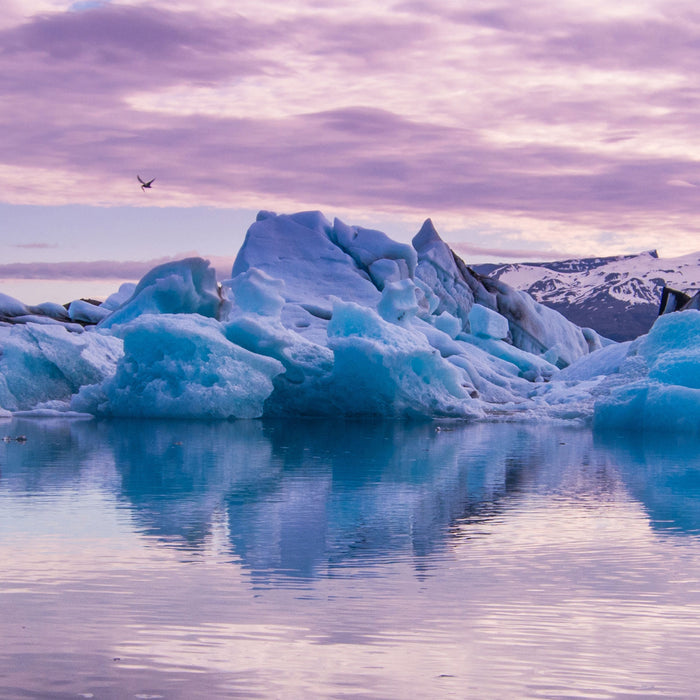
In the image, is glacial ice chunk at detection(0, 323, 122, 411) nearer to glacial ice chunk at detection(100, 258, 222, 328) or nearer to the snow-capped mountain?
glacial ice chunk at detection(100, 258, 222, 328)

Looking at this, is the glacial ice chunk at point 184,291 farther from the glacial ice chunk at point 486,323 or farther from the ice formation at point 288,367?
the glacial ice chunk at point 486,323

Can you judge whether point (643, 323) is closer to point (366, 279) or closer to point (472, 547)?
point (366, 279)

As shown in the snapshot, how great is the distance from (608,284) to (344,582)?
519ft

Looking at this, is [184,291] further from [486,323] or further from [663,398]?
[486,323]

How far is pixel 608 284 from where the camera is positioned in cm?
15812

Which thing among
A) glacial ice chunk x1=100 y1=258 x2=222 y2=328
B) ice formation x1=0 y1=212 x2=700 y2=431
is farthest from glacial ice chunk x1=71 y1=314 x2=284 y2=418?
glacial ice chunk x1=100 y1=258 x2=222 y2=328

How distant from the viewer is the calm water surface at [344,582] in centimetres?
361

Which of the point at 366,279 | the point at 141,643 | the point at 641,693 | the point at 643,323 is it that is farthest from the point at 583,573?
the point at 643,323

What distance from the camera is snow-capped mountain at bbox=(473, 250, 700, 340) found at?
469 ft

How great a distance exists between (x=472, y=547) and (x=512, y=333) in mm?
32579

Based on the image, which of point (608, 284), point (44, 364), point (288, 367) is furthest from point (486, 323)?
point (608, 284)

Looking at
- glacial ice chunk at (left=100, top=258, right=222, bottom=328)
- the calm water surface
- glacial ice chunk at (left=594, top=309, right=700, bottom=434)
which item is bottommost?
glacial ice chunk at (left=594, top=309, right=700, bottom=434)

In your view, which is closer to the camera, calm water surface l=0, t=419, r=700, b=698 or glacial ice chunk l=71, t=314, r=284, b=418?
calm water surface l=0, t=419, r=700, b=698

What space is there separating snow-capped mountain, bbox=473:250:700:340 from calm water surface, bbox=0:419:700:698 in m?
124
